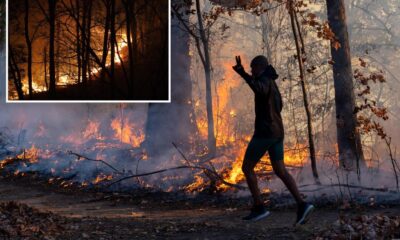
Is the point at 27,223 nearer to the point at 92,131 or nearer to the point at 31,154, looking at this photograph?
the point at 31,154

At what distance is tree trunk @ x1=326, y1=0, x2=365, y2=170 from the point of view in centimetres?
1149

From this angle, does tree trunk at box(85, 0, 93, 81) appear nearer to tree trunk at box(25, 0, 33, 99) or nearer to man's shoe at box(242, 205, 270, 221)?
tree trunk at box(25, 0, 33, 99)

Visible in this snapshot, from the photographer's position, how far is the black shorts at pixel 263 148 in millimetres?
7336

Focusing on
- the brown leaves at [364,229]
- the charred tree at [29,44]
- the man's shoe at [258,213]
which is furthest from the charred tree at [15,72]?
the brown leaves at [364,229]

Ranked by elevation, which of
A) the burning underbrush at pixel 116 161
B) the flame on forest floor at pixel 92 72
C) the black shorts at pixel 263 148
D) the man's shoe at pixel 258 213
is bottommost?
the man's shoe at pixel 258 213

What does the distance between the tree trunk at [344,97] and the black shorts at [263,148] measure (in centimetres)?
430

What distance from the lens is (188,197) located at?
1116 cm

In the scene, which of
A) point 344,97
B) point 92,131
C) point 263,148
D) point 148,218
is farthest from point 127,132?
point 263,148

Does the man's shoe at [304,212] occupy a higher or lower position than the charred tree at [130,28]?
lower

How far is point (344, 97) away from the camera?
1164 centimetres

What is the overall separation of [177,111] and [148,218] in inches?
239

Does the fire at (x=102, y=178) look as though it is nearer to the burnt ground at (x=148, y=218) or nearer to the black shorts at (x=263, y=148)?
the burnt ground at (x=148, y=218)

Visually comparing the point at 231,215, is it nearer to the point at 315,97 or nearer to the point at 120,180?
the point at 120,180

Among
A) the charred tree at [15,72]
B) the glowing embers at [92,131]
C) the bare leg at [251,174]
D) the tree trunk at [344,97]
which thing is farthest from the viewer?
the glowing embers at [92,131]
